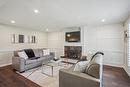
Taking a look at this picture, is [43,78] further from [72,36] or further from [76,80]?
[72,36]

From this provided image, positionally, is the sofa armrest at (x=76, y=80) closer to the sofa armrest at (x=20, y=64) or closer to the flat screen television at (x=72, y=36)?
the sofa armrest at (x=20, y=64)

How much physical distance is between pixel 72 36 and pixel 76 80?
4206mm

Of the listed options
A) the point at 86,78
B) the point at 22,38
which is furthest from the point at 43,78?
the point at 22,38

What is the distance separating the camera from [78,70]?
1968 mm

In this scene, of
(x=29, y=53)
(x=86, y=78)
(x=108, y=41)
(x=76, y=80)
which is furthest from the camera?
(x=108, y=41)

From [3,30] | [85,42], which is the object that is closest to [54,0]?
[85,42]

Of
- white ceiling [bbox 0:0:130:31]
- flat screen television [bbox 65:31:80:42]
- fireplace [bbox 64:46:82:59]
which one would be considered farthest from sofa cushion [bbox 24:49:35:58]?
flat screen television [bbox 65:31:80:42]

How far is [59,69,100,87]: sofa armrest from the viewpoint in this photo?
1.53 meters

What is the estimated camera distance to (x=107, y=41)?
4.77 m

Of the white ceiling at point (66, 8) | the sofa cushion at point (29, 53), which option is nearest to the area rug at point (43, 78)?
the sofa cushion at point (29, 53)

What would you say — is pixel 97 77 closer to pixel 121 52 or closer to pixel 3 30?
pixel 121 52

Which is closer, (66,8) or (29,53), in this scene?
(66,8)

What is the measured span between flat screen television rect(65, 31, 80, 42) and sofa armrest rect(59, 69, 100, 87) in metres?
3.79

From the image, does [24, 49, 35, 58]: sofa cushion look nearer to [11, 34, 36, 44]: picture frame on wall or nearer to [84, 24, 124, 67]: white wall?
[11, 34, 36, 44]: picture frame on wall
